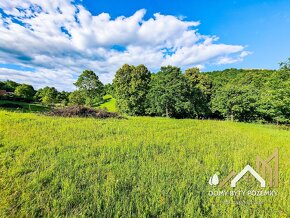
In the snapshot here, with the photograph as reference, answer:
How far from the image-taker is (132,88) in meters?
33.6

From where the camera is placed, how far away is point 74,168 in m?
4.23

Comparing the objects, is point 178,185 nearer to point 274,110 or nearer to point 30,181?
point 30,181

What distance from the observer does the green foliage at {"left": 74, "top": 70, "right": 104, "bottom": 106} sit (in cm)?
4547

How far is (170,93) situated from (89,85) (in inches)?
1027

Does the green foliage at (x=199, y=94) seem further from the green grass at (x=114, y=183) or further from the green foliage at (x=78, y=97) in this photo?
the green grass at (x=114, y=183)

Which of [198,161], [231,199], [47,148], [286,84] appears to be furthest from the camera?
[286,84]

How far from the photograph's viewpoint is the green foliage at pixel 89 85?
4547cm

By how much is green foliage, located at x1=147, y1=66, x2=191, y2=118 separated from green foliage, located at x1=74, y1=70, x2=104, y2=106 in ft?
68.0

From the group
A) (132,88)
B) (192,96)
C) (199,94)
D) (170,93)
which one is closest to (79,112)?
(170,93)

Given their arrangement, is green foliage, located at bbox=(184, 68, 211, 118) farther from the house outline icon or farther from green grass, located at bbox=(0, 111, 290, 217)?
green grass, located at bbox=(0, 111, 290, 217)

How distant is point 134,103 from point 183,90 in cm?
974

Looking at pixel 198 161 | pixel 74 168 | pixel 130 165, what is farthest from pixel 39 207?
pixel 198 161

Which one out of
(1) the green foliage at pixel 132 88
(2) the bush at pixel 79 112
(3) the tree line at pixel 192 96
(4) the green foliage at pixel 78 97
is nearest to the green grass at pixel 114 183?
(2) the bush at pixel 79 112

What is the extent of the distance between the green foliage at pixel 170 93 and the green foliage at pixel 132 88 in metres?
2.67
